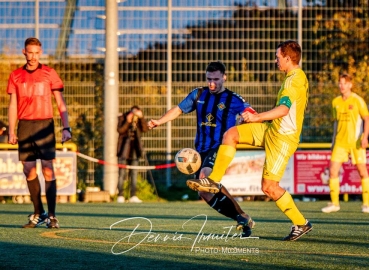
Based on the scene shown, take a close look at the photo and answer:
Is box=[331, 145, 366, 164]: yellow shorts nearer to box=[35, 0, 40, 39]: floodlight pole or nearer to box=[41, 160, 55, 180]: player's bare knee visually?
box=[41, 160, 55, 180]: player's bare knee

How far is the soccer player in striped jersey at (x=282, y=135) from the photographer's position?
9211mm

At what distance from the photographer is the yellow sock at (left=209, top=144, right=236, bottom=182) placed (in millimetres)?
9062

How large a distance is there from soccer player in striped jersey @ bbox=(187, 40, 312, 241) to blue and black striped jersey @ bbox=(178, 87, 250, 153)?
63 cm

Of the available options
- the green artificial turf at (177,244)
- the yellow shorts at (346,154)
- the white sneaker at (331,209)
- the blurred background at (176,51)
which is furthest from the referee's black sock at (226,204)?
the blurred background at (176,51)

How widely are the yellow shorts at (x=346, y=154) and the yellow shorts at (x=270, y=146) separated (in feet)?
20.7

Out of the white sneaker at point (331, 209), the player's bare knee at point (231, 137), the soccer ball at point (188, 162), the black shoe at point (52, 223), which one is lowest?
the white sneaker at point (331, 209)

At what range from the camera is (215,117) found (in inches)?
396

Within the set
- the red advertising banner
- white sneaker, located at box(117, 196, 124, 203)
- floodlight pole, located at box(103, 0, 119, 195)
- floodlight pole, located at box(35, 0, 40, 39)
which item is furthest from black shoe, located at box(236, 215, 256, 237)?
floodlight pole, located at box(35, 0, 40, 39)

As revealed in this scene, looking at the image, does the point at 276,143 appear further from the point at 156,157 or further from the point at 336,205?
the point at 156,157

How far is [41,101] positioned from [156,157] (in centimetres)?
1006

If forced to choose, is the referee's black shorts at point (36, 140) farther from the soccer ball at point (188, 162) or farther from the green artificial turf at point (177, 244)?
the soccer ball at point (188, 162)

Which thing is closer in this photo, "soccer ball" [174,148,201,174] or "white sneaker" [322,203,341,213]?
"soccer ball" [174,148,201,174]

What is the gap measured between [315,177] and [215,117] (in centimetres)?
1055

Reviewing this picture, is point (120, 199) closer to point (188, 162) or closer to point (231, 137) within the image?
point (188, 162)
